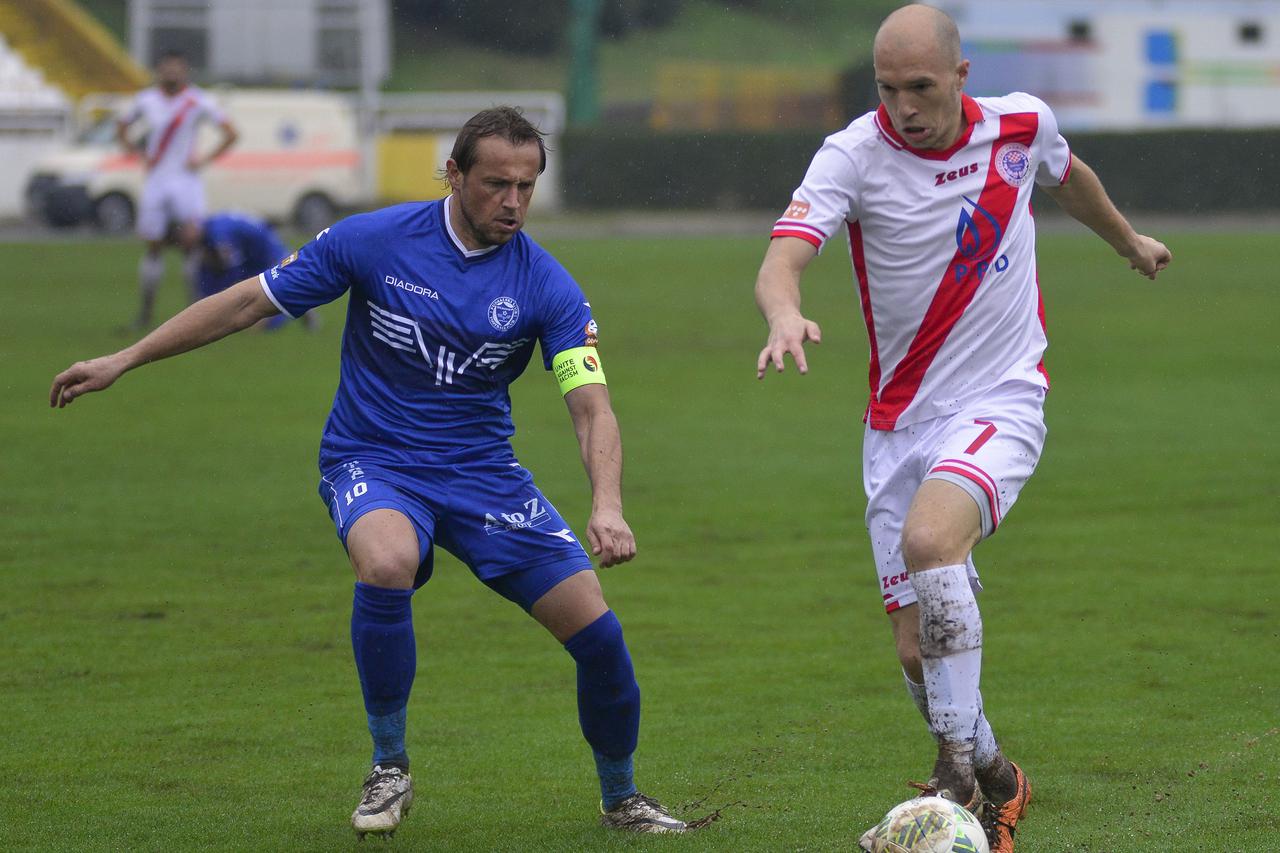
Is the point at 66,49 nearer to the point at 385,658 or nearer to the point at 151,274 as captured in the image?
the point at 151,274

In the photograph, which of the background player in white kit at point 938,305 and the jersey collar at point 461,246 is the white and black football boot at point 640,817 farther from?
the jersey collar at point 461,246

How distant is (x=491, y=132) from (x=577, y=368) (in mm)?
701

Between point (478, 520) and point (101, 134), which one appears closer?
point (478, 520)

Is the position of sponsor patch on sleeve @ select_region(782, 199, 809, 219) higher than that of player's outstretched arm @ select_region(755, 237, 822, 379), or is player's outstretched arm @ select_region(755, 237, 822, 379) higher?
sponsor patch on sleeve @ select_region(782, 199, 809, 219)

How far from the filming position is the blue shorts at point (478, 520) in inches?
197

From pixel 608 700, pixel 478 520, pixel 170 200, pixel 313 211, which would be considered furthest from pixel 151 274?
pixel 313 211

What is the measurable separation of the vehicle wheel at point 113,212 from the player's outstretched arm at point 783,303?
91.7ft

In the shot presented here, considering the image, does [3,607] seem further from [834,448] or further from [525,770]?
[834,448]

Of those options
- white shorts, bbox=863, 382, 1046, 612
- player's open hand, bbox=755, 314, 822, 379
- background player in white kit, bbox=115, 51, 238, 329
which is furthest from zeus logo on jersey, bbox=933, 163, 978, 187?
background player in white kit, bbox=115, 51, 238, 329

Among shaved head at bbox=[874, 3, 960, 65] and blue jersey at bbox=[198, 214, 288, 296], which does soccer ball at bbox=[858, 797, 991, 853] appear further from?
blue jersey at bbox=[198, 214, 288, 296]

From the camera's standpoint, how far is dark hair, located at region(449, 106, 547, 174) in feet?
16.1

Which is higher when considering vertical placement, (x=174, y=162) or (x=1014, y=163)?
(x=1014, y=163)

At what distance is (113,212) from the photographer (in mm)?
31016

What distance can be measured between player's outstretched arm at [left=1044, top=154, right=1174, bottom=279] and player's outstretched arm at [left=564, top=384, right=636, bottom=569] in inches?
60.9
